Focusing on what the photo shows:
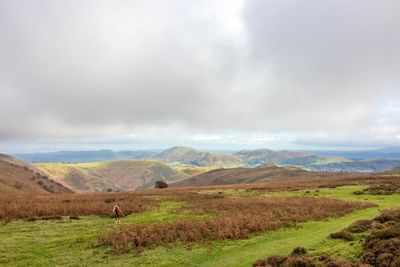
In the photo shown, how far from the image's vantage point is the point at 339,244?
65.4ft

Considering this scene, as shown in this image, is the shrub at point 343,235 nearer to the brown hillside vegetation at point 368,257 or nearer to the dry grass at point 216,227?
the brown hillside vegetation at point 368,257

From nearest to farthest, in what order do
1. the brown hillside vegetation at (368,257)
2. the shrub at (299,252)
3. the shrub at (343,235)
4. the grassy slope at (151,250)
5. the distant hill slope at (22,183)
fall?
the brown hillside vegetation at (368,257)
the shrub at (299,252)
the grassy slope at (151,250)
the shrub at (343,235)
the distant hill slope at (22,183)

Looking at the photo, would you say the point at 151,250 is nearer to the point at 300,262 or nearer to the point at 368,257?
the point at 300,262

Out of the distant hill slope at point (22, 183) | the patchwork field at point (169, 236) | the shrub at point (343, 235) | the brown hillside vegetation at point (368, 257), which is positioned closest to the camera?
the brown hillside vegetation at point (368, 257)

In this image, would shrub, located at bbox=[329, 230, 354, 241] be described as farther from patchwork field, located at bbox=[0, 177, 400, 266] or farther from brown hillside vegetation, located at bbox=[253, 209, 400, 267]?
brown hillside vegetation, located at bbox=[253, 209, 400, 267]

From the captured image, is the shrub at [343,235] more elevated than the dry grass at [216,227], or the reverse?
the shrub at [343,235]

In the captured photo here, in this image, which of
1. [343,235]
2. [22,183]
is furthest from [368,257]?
[22,183]

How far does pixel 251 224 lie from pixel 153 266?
1057cm

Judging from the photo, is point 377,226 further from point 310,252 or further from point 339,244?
point 310,252

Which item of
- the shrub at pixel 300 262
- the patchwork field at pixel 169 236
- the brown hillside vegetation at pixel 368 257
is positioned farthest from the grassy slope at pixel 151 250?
the shrub at pixel 300 262

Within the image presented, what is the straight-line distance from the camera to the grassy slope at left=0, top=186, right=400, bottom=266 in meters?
19.2

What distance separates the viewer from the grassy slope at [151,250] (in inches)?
754

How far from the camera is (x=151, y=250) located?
2170 centimetres

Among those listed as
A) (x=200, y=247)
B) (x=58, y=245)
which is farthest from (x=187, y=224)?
(x=58, y=245)
